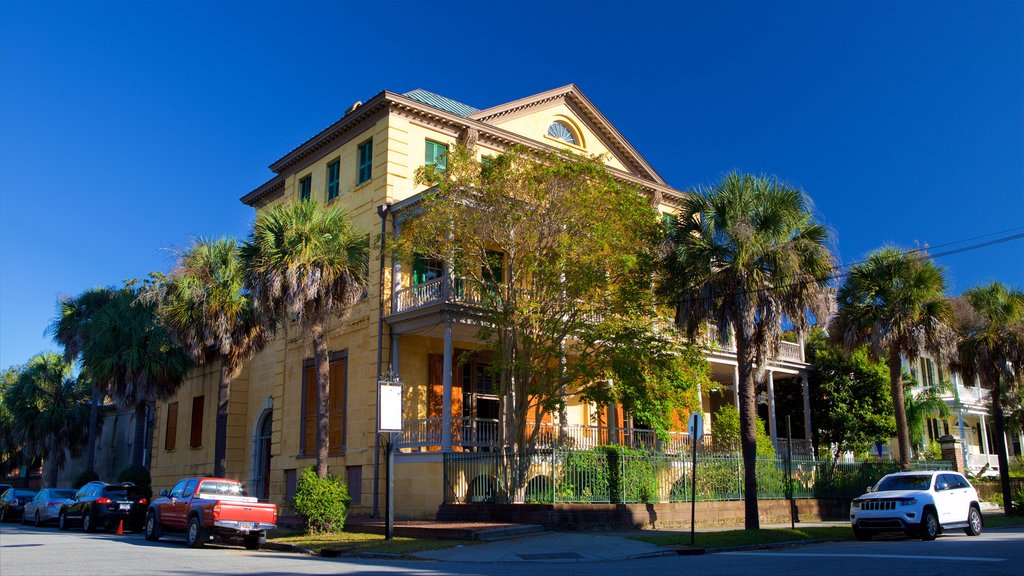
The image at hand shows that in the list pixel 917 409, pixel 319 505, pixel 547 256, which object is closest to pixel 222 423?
pixel 319 505

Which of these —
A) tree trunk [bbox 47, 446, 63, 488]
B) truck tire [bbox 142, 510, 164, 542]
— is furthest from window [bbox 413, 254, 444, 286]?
tree trunk [bbox 47, 446, 63, 488]

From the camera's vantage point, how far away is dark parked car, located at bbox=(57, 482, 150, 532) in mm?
24578

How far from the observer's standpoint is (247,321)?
28.7 metres

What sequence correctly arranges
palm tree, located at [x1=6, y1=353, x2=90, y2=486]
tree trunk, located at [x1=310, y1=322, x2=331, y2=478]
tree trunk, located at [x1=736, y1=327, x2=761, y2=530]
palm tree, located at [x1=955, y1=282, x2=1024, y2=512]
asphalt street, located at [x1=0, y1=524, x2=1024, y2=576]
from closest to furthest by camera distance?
1. asphalt street, located at [x1=0, y1=524, x2=1024, y2=576]
2. tree trunk, located at [x1=736, y1=327, x2=761, y2=530]
3. tree trunk, located at [x1=310, y1=322, x2=331, y2=478]
4. palm tree, located at [x1=955, y1=282, x2=1024, y2=512]
5. palm tree, located at [x1=6, y1=353, x2=90, y2=486]

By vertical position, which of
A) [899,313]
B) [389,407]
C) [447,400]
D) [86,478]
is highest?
[899,313]

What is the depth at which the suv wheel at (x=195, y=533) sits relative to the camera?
18314 millimetres

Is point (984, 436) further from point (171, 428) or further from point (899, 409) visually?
point (171, 428)

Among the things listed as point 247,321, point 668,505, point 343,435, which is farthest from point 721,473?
point 247,321

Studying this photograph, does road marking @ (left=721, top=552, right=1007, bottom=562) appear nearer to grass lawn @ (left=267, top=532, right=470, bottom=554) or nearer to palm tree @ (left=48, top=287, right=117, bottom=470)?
grass lawn @ (left=267, top=532, right=470, bottom=554)

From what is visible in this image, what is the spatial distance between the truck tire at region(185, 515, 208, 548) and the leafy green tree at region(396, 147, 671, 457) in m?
7.35

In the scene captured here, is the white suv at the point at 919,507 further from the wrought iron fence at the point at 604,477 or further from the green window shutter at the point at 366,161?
the green window shutter at the point at 366,161

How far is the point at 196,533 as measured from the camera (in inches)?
728

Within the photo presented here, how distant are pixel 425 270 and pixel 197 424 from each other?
641 inches

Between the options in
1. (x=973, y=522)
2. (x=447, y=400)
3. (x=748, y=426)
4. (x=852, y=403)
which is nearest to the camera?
(x=973, y=522)
